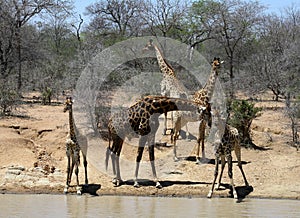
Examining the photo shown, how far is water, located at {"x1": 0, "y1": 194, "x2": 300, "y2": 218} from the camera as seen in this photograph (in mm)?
9539

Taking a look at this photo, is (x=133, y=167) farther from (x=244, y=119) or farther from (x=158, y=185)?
(x=244, y=119)

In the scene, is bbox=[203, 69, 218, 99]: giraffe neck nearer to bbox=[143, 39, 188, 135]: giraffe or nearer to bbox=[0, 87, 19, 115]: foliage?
bbox=[143, 39, 188, 135]: giraffe

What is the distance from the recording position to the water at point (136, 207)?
954 centimetres

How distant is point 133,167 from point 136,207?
2.82m

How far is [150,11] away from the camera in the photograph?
26.3m

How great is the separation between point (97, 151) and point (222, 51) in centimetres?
1792

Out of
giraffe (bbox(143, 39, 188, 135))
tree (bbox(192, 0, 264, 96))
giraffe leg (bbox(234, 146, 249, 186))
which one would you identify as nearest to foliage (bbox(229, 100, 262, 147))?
giraffe (bbox(143, 39, 188, 135))

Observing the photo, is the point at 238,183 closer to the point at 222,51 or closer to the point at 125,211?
the point at 125,211

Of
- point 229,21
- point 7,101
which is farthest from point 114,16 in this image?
point 7,101

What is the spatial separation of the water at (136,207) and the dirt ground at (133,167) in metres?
0.39

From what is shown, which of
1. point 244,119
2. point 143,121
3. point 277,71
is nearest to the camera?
point 143,121

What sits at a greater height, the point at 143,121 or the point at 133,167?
the point at 143,121

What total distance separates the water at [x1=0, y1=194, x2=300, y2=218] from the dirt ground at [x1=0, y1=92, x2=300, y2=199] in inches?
15.4

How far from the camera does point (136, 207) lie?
10211 millimetres
